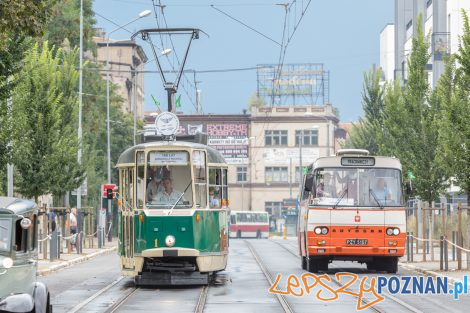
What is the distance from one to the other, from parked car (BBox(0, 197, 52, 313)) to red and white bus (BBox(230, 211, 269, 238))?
88.8 metres

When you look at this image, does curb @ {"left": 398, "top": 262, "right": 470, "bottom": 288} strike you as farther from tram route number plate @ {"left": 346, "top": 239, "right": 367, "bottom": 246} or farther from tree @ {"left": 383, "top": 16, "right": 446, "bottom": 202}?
tree @ {"left": 383, "top": 16, "right": 446, "bottom": 202}

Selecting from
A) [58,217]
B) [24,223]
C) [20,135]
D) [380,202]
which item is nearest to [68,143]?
[58,217]

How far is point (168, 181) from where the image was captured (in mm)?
26734

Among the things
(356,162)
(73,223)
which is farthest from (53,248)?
(356,162)

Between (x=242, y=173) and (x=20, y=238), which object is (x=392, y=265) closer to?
(x=20, y=238)

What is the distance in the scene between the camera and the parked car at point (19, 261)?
1429 cm

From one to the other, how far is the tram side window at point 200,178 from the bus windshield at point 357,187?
5.16 metres

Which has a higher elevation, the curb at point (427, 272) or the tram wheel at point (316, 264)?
the tram wheel at point (316, 264)

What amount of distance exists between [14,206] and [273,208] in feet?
373

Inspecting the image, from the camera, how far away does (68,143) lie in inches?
1682

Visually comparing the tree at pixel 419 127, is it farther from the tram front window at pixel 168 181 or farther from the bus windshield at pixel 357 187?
the tram front window at pixel 168 181

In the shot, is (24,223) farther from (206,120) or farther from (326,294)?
(206,120)

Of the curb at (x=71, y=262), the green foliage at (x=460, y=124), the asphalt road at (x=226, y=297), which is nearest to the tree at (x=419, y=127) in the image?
the green foliage at (x=460, y=124)

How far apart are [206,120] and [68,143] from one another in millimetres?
82953
